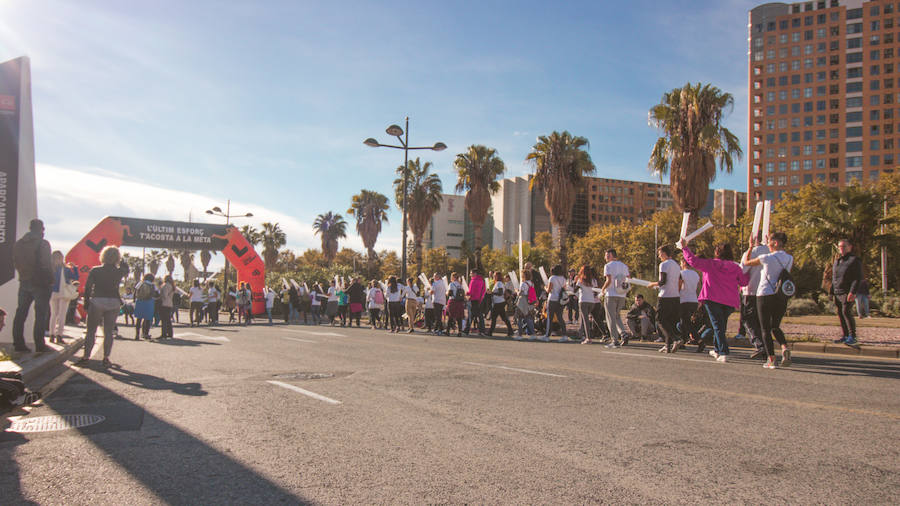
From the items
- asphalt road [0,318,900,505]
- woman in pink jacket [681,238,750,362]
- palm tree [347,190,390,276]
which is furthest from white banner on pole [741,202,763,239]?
palm tree [347,190,390,276]

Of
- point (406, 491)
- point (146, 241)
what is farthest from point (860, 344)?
point (146, 241)

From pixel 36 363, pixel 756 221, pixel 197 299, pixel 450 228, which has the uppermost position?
pixel 450 228

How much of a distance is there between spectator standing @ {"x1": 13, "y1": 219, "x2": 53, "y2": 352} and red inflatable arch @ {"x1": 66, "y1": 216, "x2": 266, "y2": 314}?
73.6 feet

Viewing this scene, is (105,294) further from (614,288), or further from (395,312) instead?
(395,312)

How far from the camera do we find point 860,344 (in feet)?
39.4

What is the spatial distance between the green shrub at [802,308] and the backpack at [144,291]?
80.4ft

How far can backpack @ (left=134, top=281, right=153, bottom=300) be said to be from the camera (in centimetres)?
1539

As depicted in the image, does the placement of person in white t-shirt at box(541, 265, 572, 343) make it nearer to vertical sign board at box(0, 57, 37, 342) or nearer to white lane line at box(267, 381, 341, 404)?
white lane line at box(267, 381, 341, 404)

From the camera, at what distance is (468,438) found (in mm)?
4699

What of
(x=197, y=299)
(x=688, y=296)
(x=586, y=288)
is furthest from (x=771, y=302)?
(x=197, y=299)

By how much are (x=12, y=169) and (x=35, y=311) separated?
322 cm

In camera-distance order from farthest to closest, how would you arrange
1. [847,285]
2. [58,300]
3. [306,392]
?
[58,300]
[847,285]
[306,392]

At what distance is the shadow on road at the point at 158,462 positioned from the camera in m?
3.51

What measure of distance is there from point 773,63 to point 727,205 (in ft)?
185
